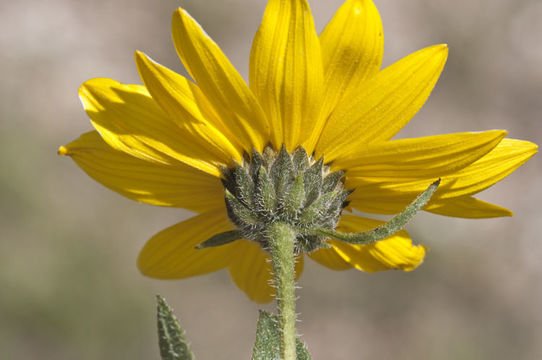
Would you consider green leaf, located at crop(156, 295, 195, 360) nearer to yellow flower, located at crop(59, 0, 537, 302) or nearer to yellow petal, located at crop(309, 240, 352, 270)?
yellow flower, located at crop(59, 0, 537, 302)

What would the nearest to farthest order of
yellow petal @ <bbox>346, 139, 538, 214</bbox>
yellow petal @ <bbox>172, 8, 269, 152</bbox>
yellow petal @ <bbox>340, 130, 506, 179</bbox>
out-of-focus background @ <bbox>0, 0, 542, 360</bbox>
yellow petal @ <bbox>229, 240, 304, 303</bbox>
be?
1. yellow petal @ <bbox>172, 8, 269, 152</bbox>
2. yellow petal @ <bbox>340, 130, 506, 179</bbox>
3. yellow petal @ <bbox>346, 139, 538, 214</bbox>
4. yellow petal @ <bbox>229, 240, 304, 303</bbox>
5. out-of-focus background @ <bbox>0, 0, 542, 360</bbox>

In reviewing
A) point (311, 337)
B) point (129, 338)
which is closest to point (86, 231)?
point (129, 338)

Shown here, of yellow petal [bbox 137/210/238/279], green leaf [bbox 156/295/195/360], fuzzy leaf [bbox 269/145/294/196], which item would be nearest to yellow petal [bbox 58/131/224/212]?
yellow petal [bbox 137/210/238/279]

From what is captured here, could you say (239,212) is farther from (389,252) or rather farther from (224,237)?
(389,252)

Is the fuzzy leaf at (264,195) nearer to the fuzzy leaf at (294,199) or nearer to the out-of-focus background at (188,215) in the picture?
the fuzzy leaf at (294,199)

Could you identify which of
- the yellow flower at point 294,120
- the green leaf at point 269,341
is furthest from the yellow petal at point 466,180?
the green leaf at point 269,341

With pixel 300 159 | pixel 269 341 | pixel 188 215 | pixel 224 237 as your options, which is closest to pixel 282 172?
pixel 300 159
